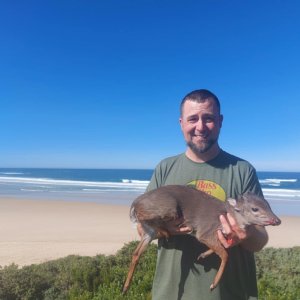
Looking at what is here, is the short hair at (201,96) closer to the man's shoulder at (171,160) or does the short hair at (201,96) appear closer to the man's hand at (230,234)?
the man's shoulder at (171,160)

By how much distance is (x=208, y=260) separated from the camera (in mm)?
2873

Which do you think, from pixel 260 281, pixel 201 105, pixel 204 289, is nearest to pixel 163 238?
pixel 204 289

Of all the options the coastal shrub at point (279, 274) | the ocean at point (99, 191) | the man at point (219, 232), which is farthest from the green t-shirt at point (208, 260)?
the ocean at point (99, 191)

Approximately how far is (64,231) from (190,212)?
11.5 m

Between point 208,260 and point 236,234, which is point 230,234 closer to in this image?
point 236,234

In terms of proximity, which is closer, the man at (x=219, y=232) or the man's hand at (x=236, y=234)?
the man's hand at (x=236, y=234)

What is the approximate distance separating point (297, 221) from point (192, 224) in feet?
50.3

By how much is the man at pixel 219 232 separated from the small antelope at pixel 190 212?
0.22 ft

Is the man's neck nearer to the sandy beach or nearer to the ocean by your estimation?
the sandy beach

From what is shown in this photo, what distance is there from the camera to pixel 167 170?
3.23 meters

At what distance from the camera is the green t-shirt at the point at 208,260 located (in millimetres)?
2869

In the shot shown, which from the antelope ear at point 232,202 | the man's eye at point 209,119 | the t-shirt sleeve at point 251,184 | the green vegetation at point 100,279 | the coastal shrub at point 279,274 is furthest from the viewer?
the coastal shrub at point 279,274

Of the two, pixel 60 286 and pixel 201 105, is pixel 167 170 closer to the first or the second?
pixel 201 105

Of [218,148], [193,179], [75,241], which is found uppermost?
[218,148]
